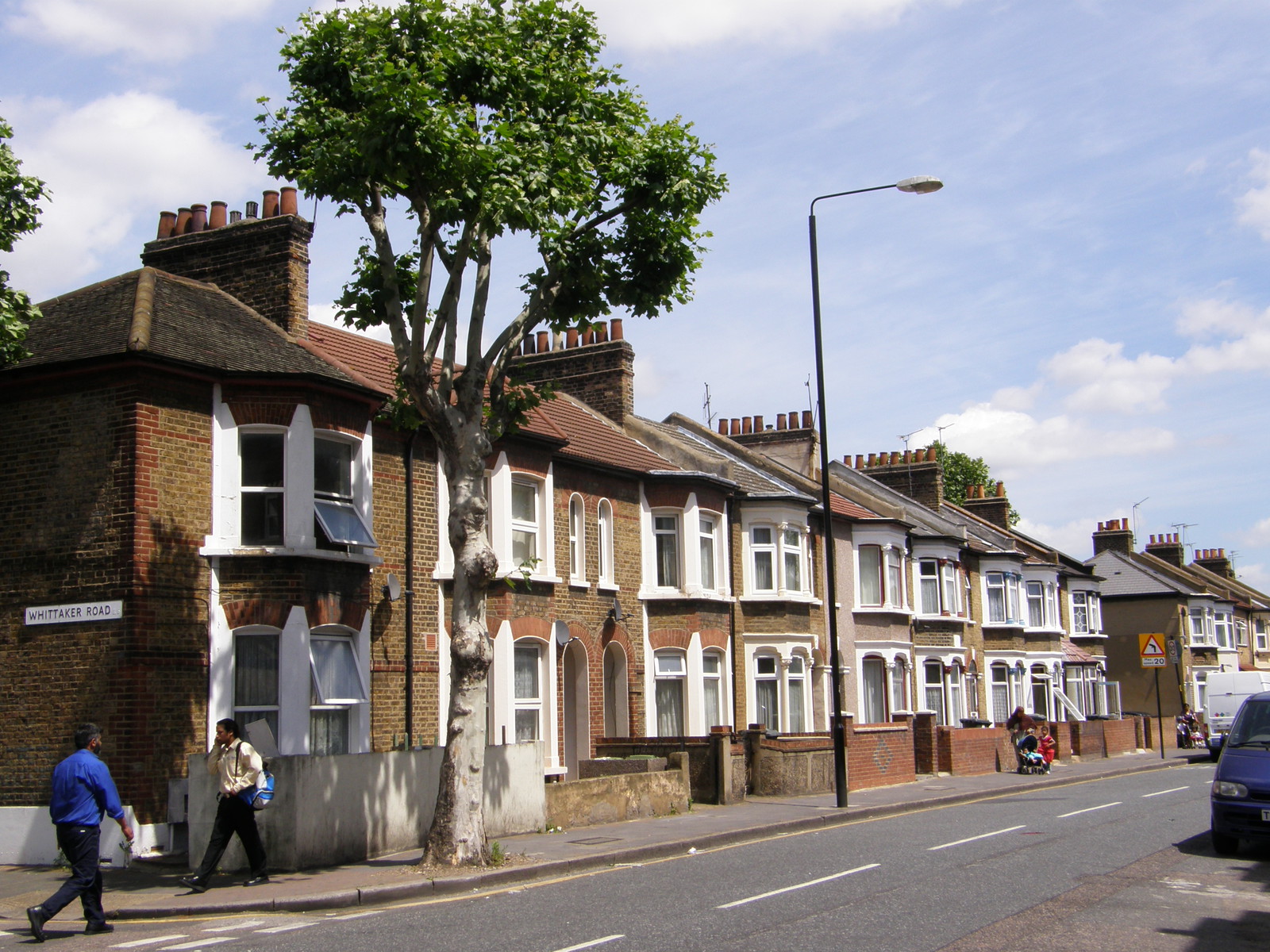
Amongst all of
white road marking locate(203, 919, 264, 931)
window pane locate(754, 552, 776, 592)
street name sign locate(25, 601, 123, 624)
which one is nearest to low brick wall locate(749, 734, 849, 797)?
window pane locate(754, 552, 776, 592)

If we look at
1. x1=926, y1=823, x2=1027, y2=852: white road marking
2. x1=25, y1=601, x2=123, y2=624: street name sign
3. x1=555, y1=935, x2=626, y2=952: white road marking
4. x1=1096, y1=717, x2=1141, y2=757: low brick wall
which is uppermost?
x1=25, y1=601, x2=123, y2=624: street name sign

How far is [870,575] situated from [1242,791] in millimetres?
19381

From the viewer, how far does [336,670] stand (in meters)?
17.3

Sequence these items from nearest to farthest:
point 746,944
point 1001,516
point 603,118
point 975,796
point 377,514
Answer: point 746,944 → point 603,118 → point 377,514 → point 975,796 → point 1001,516

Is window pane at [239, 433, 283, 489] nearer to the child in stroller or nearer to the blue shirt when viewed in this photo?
the blue shirt

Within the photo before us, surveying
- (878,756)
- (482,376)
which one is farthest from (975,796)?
(482,376)

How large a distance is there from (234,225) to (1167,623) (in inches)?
1914

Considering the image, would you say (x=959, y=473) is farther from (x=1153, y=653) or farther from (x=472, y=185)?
(x=472, y=185)

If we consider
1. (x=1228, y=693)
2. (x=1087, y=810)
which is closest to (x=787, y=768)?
(x=1087, y=810)

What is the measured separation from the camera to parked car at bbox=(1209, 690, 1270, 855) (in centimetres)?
1340

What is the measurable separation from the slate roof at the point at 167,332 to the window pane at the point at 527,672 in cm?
597

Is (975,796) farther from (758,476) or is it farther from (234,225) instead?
(234,225)

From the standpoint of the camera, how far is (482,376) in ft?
47.1

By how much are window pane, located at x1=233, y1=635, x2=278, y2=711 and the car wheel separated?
462 inches
